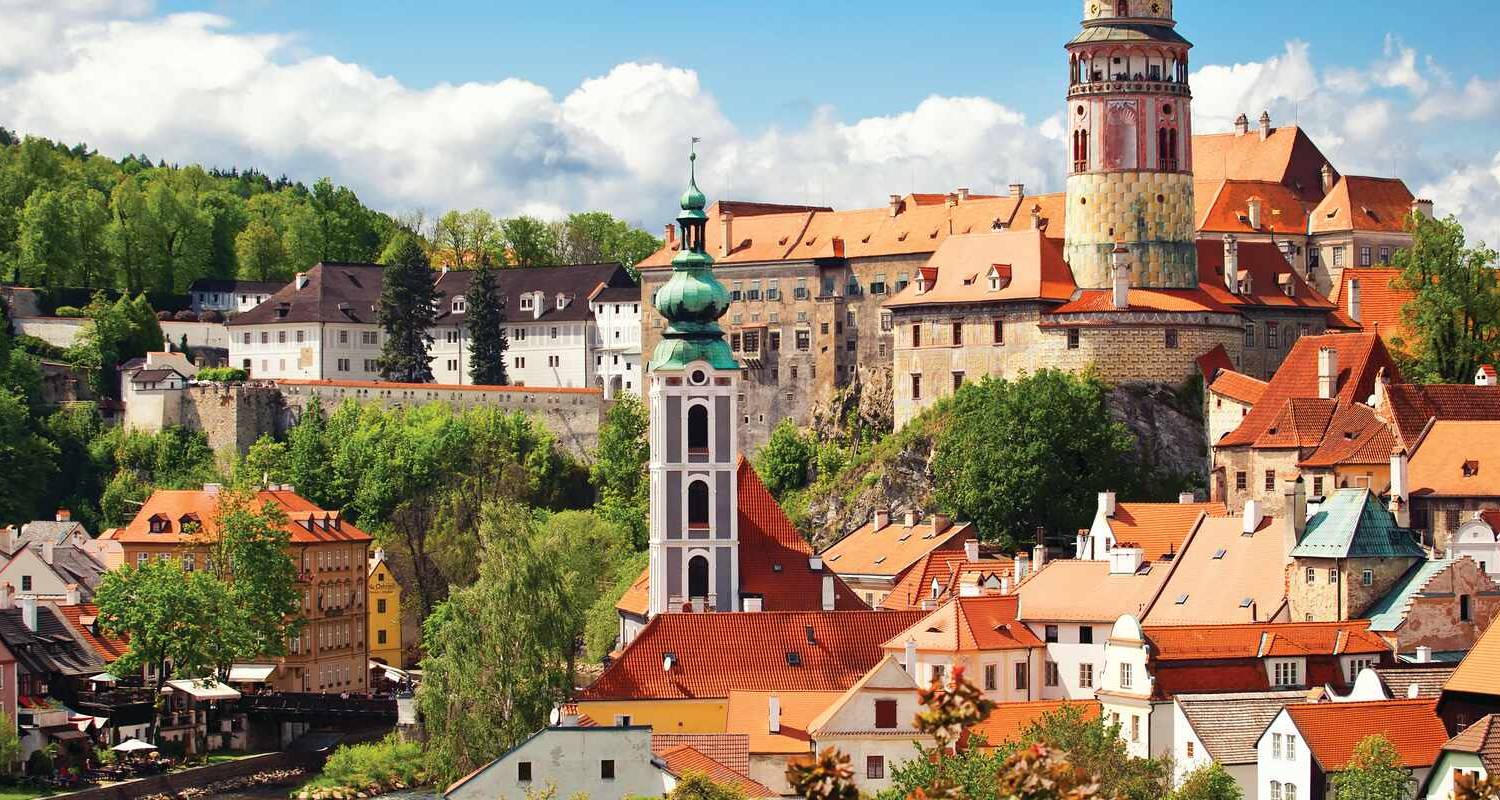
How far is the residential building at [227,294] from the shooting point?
136 m

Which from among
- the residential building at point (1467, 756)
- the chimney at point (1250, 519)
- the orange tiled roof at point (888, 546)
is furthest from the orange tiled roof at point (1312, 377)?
the residential building at point (1467, 756)

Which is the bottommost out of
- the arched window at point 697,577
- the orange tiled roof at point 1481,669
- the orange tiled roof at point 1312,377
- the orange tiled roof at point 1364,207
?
the orange tiled roof at point 1481,669

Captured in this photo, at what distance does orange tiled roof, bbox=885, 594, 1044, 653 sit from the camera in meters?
66.2

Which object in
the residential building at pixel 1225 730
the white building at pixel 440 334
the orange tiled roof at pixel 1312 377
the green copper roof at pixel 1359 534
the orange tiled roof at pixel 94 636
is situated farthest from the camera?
the white building at pixel 440 334

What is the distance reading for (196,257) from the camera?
5541 inches

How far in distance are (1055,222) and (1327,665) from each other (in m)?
43.3

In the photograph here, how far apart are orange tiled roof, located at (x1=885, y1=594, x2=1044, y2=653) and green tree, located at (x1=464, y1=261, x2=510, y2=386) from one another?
5650 centimetres

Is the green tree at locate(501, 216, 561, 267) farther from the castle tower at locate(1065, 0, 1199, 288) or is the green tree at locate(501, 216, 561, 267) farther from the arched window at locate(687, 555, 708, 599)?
the arched window at locate(687, 555, 708, 599)

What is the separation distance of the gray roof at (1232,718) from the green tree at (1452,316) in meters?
32.2

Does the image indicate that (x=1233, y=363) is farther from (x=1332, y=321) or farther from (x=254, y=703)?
(x=254, y=703)

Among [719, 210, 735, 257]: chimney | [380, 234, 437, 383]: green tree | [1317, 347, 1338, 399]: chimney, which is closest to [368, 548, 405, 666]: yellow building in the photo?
[719, 210, 735, 257]: chimney

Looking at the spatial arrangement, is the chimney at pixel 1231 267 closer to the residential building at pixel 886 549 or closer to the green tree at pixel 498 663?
the residential building at pixel 886 549

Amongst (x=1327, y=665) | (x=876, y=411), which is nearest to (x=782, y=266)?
(x=876, y=411)

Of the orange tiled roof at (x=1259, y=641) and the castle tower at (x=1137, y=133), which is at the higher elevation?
the castle tower at (x=1137, y=133)
